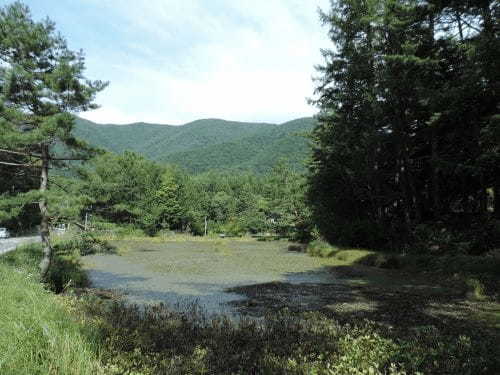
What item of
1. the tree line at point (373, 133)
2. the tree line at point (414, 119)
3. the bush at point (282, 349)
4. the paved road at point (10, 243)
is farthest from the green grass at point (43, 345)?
the paved road at point (10, 243)

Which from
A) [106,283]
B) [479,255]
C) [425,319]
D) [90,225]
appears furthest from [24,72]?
[479,255]

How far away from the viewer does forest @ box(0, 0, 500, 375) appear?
6.23 m

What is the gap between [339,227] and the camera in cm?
3144

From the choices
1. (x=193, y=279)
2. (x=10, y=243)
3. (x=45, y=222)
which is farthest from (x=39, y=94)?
(x=10, y=243)

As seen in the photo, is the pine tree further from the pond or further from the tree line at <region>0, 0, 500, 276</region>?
the pond

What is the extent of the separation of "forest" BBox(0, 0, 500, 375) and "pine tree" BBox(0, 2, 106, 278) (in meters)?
0.06

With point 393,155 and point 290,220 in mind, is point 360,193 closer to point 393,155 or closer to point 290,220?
point 393,155

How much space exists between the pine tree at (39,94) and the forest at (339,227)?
65 millimetres

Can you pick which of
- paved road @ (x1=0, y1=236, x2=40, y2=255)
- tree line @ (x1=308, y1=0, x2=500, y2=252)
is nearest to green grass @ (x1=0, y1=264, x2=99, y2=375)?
tree line @ (x1=308, y1=0, x2=500, y2=252)

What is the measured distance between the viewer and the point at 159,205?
225 ft

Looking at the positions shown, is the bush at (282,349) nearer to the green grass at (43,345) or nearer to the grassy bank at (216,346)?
the grassy bank at (216,346)

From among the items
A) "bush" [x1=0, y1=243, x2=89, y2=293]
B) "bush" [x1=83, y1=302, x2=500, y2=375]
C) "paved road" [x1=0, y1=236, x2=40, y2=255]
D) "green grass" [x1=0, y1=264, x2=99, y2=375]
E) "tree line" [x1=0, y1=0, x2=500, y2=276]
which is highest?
"tree line" [x1=0, y1=0, x2=500, y2=276]

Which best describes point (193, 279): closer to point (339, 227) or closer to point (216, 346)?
point (216, 346)

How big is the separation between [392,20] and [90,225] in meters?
18.6
